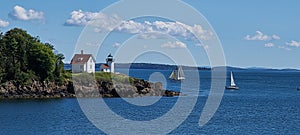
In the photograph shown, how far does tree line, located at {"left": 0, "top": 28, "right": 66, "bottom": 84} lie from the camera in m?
93.6

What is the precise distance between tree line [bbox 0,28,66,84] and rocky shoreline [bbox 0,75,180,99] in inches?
79.2

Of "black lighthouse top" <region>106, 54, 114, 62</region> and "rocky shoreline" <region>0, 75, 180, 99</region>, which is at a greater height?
"black lighthouse top" <region>106, 54, 114, 62</region>

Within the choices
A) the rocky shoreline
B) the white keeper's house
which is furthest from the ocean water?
the white keeper's house

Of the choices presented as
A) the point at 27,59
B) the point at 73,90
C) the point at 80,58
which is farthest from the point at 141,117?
the point at 80,58

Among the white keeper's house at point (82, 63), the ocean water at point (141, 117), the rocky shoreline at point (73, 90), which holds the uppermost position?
the white keeper's house at point (82, 63)

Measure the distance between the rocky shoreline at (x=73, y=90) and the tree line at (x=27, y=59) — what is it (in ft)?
6.60

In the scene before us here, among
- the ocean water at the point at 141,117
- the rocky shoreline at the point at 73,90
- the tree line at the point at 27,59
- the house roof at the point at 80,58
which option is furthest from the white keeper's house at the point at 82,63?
the ocean water at the point at 141,117

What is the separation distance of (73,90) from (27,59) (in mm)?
11645

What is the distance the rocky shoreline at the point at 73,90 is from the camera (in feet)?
290

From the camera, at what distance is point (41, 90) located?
90500 mm

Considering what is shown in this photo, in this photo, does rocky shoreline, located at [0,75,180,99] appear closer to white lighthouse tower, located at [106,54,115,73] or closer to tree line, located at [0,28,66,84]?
tree line, located at [0,28,66,84]

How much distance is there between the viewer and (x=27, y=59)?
9769cm

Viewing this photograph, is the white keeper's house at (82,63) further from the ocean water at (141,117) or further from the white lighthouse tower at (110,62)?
the ocean water at (141,117)

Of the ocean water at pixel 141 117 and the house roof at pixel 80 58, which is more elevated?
the house roof at pixel 80 58
